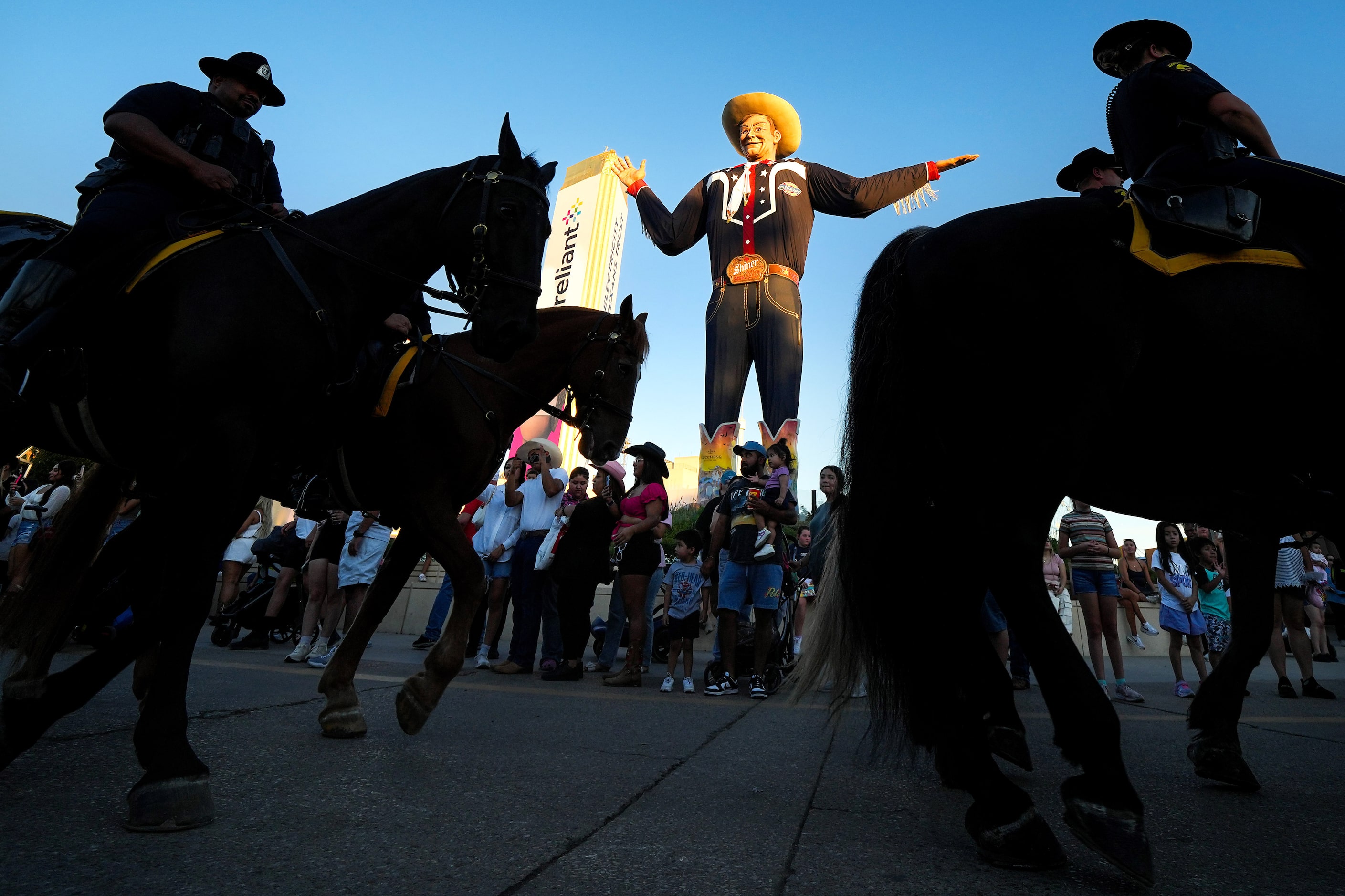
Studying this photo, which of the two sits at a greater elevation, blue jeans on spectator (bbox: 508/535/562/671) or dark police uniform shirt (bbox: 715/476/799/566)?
dark police uniform shirt (bbox: 715/476/799/566)

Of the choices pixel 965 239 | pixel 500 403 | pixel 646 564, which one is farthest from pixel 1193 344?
pixel 646 564

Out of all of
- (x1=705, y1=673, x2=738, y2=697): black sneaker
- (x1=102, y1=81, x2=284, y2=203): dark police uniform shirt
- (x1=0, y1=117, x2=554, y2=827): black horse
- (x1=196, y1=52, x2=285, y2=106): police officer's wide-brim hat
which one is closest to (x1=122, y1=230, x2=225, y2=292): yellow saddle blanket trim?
(x1=0, y1=117, x2=554, y2=827): black horse

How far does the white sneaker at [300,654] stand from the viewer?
727cm

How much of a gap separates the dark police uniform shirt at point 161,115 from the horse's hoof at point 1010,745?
3.48m

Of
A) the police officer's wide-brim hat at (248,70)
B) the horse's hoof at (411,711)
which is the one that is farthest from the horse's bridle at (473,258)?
the horse's hoof at (411,711)

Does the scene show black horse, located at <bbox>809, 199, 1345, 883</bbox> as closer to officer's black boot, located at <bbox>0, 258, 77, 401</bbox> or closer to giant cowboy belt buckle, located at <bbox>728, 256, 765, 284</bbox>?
officer's black boot, located at <bbox>0, 258, 77, 401</bbox>

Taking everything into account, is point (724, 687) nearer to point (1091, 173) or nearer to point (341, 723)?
point (341, 723)

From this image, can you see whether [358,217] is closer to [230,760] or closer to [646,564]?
[230,760]

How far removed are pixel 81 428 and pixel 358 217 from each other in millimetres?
1210

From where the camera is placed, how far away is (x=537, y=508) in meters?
8.09

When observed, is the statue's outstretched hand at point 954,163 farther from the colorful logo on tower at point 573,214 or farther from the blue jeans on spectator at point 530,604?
the colorful logo on tower at point 573,214

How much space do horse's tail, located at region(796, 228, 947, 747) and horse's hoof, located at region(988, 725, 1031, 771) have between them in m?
0.52

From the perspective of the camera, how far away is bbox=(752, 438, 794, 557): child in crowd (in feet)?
22.0

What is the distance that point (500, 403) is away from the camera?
14.8 ft
